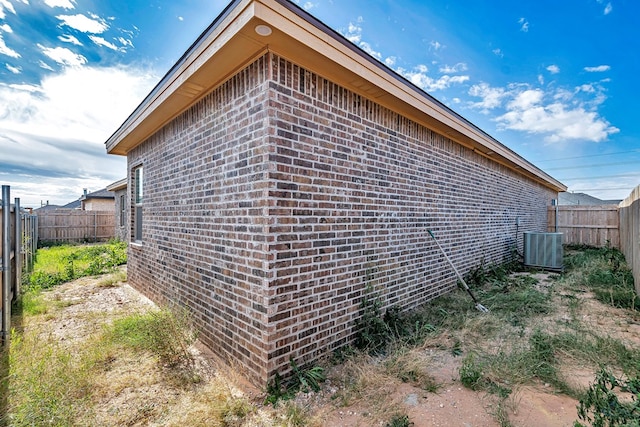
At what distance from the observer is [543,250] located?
24.5ft

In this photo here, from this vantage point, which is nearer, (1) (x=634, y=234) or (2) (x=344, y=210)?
A: (2) (x=344, y=210)

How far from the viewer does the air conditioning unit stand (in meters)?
7.33

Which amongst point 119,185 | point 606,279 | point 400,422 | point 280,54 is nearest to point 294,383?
Result: point 400,422

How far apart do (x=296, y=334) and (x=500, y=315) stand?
10.9ft

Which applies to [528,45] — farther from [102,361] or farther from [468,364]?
[102,361]

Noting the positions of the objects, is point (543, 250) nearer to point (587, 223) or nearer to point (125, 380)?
point (587, 223)

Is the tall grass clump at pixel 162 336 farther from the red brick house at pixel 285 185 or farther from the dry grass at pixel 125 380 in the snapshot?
the red brick house at pixel 285 185

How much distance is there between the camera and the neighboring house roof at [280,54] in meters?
2.24

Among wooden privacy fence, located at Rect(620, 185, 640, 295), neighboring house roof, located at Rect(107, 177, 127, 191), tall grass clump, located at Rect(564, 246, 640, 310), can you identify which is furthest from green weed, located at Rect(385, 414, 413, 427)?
neighboring house roof, located at Rect(107, 177, 127, 191)

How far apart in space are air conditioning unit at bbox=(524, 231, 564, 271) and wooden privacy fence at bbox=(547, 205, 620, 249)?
595 cm

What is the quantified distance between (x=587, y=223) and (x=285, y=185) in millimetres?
14954

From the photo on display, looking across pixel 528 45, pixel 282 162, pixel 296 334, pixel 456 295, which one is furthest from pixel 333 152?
pixel 528 45

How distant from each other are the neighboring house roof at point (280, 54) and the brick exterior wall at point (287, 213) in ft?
0.45

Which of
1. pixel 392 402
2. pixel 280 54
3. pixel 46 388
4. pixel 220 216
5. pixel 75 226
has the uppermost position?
pixel 280 54
